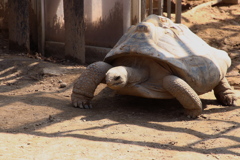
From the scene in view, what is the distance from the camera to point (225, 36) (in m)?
8.26

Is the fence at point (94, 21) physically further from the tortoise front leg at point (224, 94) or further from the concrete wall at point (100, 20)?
the tortoise front leg at point (224, 94)

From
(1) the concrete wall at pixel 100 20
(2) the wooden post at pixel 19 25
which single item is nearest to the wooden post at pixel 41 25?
(1) the concrete wall at pixel 100 20

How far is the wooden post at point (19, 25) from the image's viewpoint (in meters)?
7.45

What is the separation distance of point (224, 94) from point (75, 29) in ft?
9.97

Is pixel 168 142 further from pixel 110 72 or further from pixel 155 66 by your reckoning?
pixel 155 66

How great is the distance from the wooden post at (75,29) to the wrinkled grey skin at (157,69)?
2200mm

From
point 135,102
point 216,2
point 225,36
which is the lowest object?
point 135,102

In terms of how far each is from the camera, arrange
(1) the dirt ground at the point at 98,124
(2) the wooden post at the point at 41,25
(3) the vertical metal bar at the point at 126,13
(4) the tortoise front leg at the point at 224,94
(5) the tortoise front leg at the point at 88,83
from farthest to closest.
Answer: (2) the wooden post at the point at 41,25 → (3) the vertical metal bar at the point at 126,13 → (4) the tortoise front leg at the point at 224,94 → (5) the tortoise front leg at the point at 88,83 → (1) the dirt ground at the point at 98,124

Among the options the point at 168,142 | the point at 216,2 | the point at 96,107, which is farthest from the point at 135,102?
the point at 216,2

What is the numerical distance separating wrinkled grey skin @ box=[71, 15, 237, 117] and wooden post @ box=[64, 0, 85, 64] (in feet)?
7.22

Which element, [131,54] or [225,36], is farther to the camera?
[225,36]

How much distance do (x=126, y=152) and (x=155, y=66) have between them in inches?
70.3

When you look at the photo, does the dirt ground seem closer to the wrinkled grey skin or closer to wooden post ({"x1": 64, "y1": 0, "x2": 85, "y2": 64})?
the wrinkled grey skin

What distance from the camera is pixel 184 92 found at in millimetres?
4461
